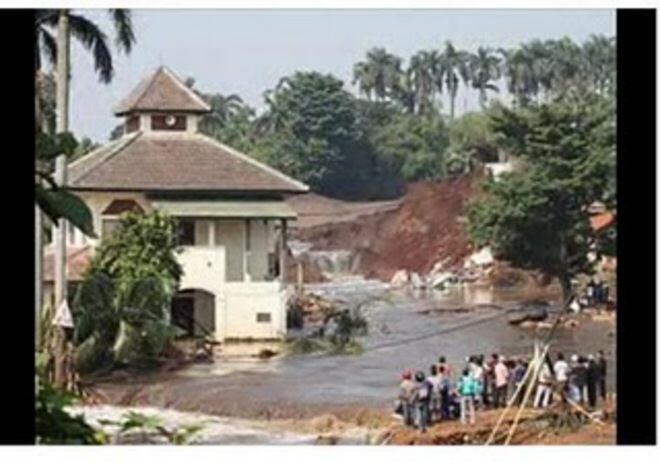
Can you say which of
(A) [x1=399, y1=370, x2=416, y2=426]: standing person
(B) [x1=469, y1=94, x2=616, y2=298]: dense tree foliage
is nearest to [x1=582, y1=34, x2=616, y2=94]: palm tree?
(B) [x1=469, y1=94, x2=616, y2=298]: dense tree foliage

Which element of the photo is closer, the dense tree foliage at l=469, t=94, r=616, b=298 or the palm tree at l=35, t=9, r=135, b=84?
the palm tree at l=35, t=9, r=135, b=84

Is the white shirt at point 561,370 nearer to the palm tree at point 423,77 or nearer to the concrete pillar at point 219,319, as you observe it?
the palm tree at point 423,77

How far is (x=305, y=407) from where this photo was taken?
4465 millimetres

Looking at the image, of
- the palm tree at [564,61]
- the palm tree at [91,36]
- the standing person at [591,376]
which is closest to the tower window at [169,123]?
the palm tree at [91,36]

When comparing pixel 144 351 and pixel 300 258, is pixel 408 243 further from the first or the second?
pixel 144 351

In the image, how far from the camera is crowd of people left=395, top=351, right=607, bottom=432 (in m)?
4.44

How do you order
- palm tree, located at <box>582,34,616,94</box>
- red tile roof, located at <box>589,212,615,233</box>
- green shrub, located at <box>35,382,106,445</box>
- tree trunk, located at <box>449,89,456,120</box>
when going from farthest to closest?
tree trunk, located at <box>449,89,456,120</box> < red tile roof, located at <box>589,212,615,233</box> < palm tree, located at <box>582,34,616,94</box> < green shrub, located at <box>35,382,106,445</box>

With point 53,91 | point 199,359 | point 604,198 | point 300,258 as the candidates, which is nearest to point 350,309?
point 300,258

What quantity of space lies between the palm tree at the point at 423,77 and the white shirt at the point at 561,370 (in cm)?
93

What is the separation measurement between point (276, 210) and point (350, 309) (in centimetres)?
40

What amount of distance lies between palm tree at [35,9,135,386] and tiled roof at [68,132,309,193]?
219 mm

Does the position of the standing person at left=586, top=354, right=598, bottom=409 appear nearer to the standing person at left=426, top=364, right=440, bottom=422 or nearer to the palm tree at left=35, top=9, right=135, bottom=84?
the standing person at left=426, top=364, right=440, bottom=422
